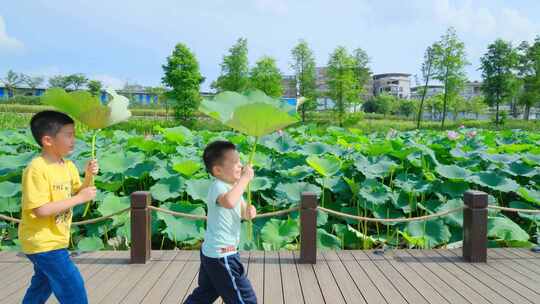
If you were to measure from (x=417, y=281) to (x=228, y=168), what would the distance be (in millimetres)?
1866

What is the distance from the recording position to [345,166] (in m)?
5.49

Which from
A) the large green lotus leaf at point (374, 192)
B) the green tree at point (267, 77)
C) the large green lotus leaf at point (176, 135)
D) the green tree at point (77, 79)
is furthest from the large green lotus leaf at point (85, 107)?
the green tree at point (77, 79)

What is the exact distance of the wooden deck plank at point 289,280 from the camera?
9.42 feet

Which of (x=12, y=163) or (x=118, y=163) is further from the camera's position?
(x=12, y=163)

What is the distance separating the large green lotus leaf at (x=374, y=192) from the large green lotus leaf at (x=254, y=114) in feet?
8.99

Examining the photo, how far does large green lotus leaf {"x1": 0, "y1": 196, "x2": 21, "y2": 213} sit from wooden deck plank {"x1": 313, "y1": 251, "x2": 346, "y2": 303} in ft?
10.9

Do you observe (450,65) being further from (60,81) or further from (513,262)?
(60,81)

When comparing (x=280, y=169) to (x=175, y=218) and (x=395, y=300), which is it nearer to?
(x=175, y=218)

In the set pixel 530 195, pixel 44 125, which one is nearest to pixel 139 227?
pixel 44 125

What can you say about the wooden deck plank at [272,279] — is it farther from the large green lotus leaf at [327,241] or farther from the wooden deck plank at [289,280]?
the large green lotus leaf at [327,241]

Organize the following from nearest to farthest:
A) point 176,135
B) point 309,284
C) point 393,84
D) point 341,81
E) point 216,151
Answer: point 216,151
point 309,284
point 176,135
point 341,81
point 393,84

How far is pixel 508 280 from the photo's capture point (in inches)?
127

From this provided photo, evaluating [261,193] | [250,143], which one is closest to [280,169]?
[261,193]

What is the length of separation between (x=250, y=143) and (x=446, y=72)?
1090 inches
